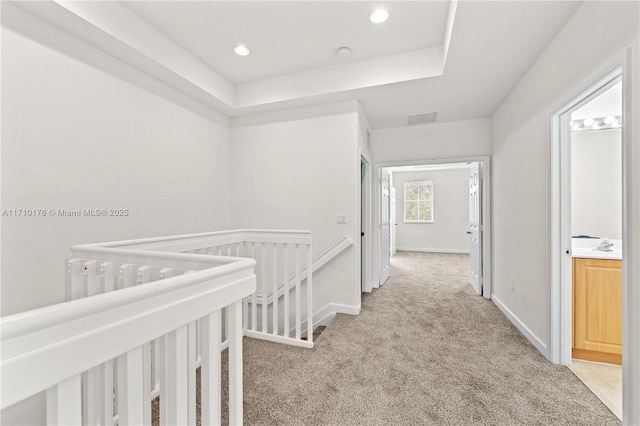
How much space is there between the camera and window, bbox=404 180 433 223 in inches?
308

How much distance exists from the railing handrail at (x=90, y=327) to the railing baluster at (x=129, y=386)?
41 millimetres

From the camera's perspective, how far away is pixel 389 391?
1745mm

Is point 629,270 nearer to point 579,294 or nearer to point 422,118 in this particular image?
point 579,294

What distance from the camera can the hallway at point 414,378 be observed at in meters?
1.55

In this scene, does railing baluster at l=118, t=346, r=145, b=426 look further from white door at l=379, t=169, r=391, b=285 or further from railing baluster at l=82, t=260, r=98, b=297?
white door at l=379, t=169, r=391, b=285

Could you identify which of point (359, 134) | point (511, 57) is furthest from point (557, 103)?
point (359, 134)

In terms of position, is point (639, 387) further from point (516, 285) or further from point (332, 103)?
point (332, 103)

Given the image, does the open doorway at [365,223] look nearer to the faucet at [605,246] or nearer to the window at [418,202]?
the faucet at [605,246]

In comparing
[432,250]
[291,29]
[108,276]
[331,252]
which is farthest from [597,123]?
[432,250]

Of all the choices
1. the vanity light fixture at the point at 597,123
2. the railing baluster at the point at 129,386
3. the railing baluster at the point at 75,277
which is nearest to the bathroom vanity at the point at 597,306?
the vanity light fixture at the point at 597,123

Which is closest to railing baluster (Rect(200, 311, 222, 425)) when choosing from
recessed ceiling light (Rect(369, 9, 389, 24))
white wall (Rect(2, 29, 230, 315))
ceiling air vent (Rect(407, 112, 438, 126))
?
white wall (Rect(2, 29, 230, 315))

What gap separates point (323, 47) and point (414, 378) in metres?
2.92

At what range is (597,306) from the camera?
2.02 metres

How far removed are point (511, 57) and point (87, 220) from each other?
368 cm
